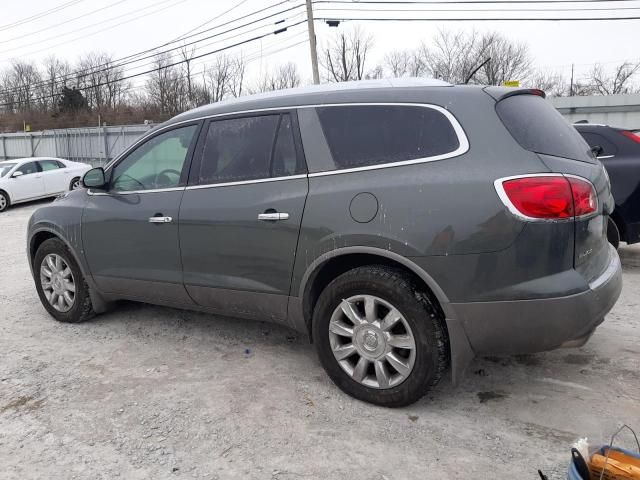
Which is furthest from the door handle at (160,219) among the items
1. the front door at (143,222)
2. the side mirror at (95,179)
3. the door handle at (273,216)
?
the door handle at (273,216)

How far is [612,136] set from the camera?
593cm

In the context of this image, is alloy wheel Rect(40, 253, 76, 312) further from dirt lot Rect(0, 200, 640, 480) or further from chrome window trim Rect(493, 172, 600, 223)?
chrome window trim Rect(493, 172, 600, 223)

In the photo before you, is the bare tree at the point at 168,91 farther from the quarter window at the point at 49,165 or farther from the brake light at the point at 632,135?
the brake light at the point at 632,135

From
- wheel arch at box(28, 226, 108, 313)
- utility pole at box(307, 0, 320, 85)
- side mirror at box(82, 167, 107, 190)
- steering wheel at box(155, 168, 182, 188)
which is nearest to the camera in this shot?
steering wheel at box(155, 168, 182, 188)

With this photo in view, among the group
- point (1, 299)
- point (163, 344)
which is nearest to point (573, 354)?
point (163, 344)

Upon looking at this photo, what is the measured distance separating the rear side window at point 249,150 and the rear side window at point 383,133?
0.29 m

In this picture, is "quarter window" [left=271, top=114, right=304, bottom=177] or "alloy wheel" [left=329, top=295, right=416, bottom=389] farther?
"quarter window" [left=271, top=114, right=304, bottom=177]

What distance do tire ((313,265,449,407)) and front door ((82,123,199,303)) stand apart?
1.29 metres

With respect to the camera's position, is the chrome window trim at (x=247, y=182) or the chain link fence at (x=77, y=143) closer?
the chrome window trim at (x=247, y=182)

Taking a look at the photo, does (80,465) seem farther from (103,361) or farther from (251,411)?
(103,361)

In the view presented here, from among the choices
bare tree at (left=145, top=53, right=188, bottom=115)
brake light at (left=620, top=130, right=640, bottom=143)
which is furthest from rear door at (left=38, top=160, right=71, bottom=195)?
bare tree at (left=145, top=53, right=188, bottom=115)

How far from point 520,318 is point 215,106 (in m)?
2.50

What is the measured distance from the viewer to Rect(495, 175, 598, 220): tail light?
2.54m

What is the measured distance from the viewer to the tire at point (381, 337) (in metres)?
2.82
